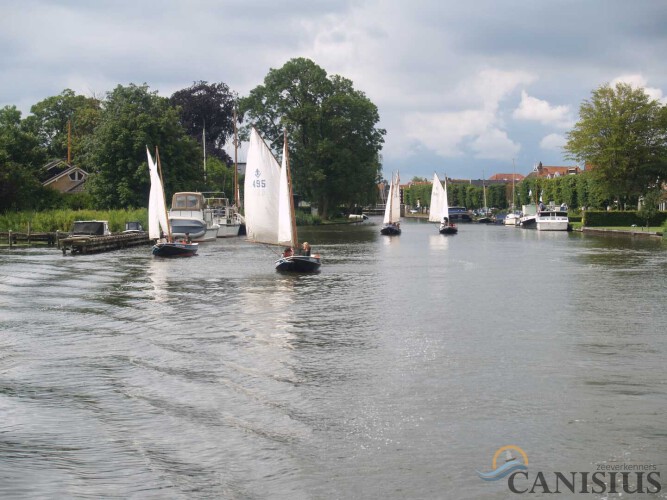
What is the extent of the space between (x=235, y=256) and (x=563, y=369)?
138 feet

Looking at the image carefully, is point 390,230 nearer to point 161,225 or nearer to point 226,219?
point 226,219

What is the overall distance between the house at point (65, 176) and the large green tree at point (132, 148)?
15.9 meters

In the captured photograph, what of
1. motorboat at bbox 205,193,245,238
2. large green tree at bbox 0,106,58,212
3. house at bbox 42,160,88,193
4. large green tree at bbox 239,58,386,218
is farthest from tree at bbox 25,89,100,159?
motorboat at bbox 205,193,245,238

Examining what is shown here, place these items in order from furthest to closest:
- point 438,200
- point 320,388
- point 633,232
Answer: point 438,200, point 633,232, point 320,388

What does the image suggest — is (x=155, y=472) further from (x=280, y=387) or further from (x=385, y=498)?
(x=280, y=387)

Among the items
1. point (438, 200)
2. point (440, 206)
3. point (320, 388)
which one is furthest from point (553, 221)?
point (320, 388)

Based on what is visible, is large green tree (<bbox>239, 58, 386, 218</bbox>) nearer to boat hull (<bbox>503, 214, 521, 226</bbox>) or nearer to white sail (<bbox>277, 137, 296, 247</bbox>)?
boat hull (<bbox>503, 214, 521, 226</bbox>)

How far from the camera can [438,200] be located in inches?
4525

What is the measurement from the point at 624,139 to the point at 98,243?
77171mm

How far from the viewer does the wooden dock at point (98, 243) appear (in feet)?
192

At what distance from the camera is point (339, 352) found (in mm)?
21438

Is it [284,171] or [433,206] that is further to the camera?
[433,206]

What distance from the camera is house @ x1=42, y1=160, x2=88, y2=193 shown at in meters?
110

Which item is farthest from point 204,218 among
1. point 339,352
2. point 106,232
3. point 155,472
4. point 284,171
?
point 155,472
